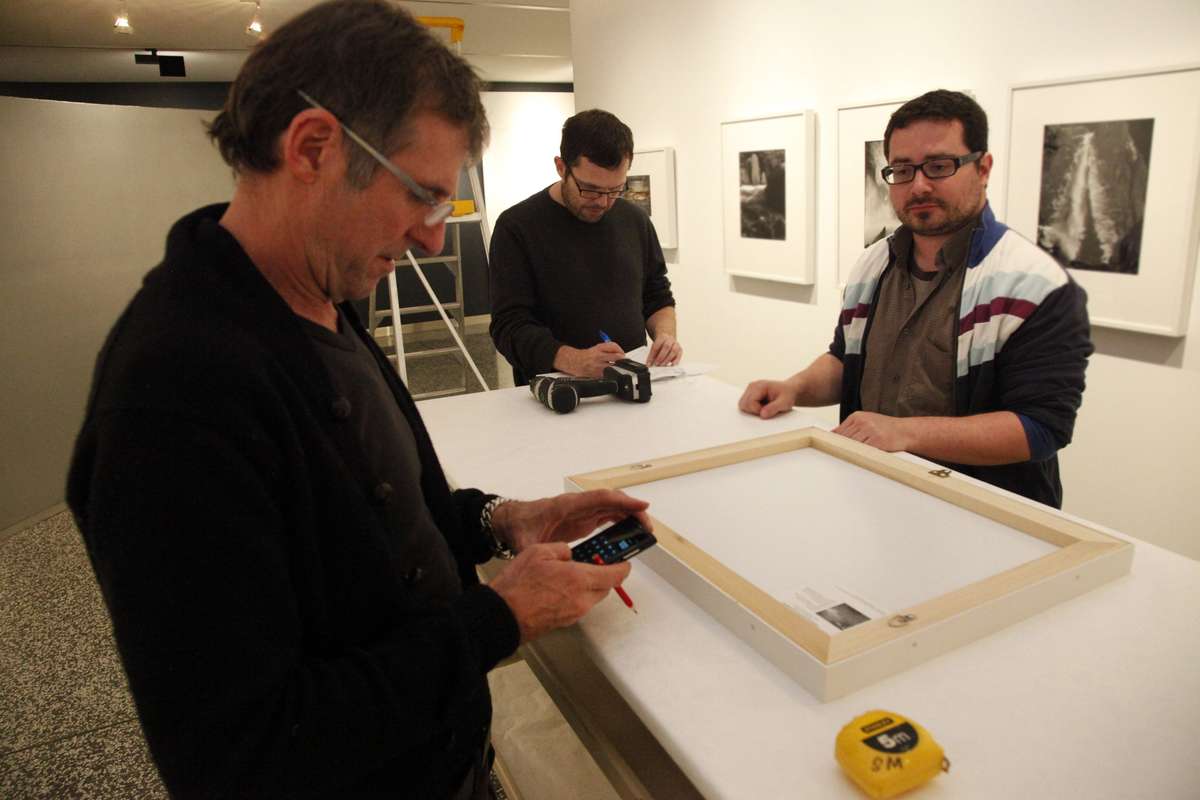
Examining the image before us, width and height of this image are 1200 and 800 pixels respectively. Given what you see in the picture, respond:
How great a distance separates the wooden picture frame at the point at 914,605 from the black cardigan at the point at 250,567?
280mm

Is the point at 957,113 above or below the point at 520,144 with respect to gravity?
below

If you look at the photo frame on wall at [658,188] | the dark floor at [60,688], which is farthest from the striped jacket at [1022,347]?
the photo frame on wall at [658,188]

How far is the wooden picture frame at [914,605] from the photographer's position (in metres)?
0.84

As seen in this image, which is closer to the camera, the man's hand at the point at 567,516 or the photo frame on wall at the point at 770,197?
the man's hand at the point at 567,516

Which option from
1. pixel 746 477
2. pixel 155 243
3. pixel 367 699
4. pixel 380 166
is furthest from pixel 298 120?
pixel 155 243

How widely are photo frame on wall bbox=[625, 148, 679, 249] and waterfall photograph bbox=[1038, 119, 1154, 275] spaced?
2.04 meters

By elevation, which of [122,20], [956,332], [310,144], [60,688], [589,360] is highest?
[122,20]

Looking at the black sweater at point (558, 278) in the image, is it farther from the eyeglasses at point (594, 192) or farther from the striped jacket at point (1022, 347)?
the striped jacket at point (1022, 347)

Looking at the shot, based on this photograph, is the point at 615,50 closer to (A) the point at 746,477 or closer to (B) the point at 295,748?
(A) the point at 746,477

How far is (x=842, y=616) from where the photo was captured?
93cm

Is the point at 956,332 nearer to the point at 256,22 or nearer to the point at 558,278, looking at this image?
the point at 558,278

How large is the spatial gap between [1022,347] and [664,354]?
3.30ft

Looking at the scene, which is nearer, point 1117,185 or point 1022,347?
point 1022,347

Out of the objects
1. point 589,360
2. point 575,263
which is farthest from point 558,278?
point 589,360
